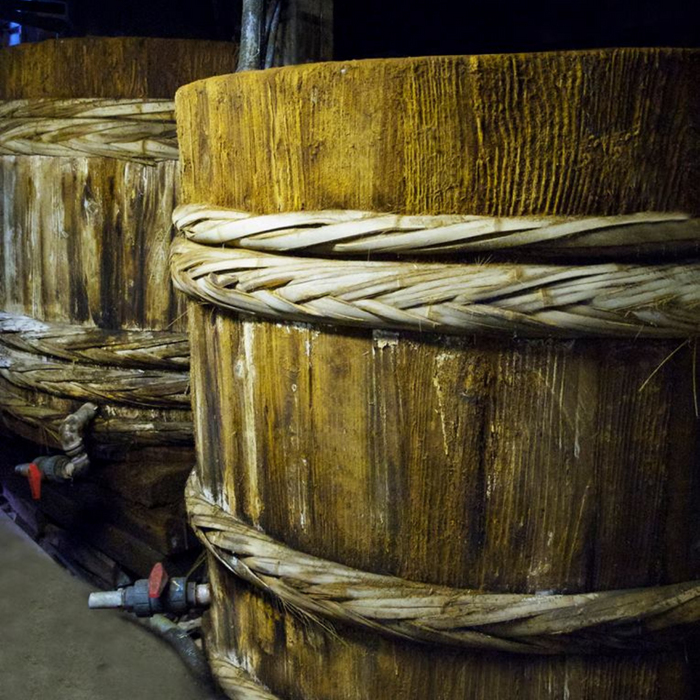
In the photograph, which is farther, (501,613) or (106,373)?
(106,373)

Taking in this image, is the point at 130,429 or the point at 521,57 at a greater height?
the point at 521,57

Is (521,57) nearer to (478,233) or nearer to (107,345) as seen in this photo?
(478,233)

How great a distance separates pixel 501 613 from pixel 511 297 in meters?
0.45

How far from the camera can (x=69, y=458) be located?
2.01 m

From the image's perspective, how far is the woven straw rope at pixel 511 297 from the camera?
38.9 inches

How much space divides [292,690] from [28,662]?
0.63 metres

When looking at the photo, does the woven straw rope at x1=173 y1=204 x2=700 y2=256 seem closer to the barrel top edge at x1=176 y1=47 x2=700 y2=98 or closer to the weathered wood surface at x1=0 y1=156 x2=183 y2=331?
the barrel top edge at x1=176 y1=47 x2=700 y2=98

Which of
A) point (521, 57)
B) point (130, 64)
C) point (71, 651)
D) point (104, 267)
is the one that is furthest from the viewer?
point (104, 267)

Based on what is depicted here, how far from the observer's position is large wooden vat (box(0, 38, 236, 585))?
1891mm

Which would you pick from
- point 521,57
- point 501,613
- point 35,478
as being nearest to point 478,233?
point 521,57

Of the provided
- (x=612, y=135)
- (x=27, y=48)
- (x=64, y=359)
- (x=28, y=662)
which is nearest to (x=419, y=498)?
(x=612, y=135)

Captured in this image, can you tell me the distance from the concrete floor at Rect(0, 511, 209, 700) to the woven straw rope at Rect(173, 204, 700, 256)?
37.1 inches

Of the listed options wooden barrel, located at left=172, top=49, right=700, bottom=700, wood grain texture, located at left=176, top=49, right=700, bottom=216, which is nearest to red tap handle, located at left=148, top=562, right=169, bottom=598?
wooden barrel, located at left=172, top=49, right=700, bottom=700

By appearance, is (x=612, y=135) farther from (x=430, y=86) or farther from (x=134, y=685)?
(x=134, y=685)
